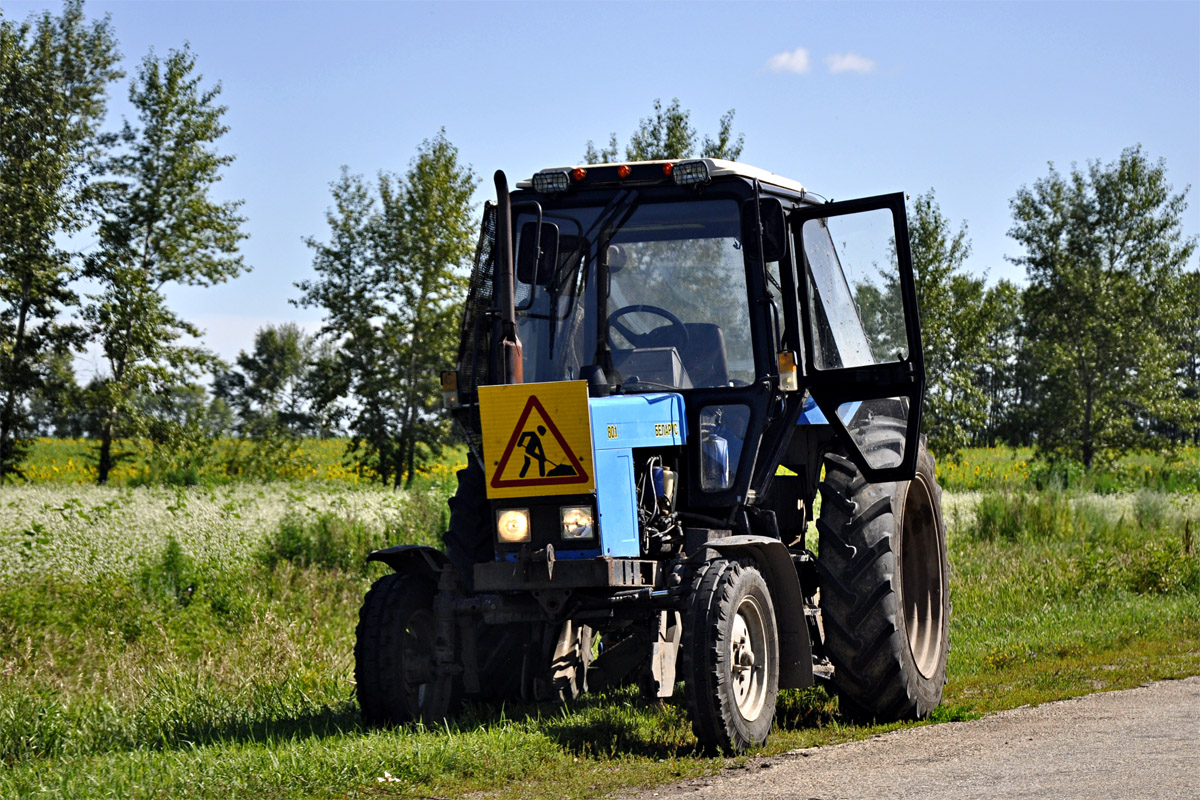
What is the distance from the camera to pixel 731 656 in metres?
6.33

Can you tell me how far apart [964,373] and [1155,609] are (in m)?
13.3

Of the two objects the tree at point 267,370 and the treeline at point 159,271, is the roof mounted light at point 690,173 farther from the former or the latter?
the tree at point 267,370

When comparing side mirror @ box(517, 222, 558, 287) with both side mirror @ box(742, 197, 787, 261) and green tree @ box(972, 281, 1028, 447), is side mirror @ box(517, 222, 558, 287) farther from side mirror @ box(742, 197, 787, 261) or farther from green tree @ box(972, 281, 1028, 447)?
green tree @ box(972, 281, 1028, 447)

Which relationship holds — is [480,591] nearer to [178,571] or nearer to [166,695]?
[166,695]

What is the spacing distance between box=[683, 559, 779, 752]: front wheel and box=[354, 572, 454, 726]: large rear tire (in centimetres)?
172

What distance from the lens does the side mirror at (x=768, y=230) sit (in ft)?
23.1

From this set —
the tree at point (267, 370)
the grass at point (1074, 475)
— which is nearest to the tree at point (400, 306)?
the grass at point (1074, 475)

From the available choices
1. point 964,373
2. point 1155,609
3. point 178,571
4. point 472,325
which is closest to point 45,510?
point 178,571

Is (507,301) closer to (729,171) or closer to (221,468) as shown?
(729,171)

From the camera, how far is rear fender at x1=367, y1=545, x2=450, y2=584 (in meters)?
7.20

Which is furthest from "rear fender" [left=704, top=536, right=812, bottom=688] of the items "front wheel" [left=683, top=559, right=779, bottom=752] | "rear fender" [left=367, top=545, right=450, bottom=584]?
"rear fender" [left=367, top=545, right=450, bottom=584]

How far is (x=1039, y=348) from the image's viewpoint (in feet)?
102

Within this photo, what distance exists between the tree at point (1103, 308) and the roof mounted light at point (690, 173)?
24994mm

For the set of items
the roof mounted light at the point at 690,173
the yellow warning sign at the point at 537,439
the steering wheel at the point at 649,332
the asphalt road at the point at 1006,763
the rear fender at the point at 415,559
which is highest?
the roof mounted light at the point at 690,173
